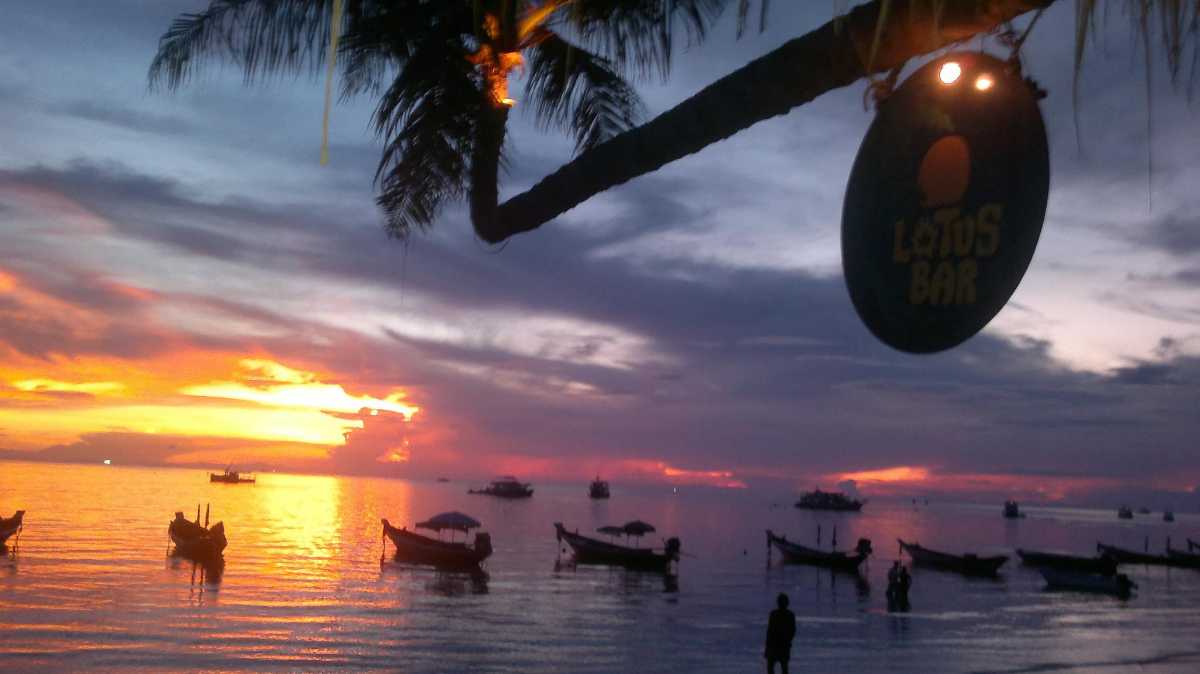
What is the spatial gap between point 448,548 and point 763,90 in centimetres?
5600

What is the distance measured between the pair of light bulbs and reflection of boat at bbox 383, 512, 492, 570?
174ft

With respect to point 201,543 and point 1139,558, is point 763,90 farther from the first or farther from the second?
point 1139,558

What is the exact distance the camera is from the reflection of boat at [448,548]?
55531mm

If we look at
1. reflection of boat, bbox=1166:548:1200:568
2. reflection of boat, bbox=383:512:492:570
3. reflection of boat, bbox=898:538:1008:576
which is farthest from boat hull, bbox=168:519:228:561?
reflection of boat, bbox=1166:548:1200:568

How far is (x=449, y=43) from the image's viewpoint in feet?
15.4

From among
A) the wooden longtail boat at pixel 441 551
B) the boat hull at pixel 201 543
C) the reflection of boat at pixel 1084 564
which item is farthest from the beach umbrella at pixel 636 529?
the reflection of boat at pixel 1084 564

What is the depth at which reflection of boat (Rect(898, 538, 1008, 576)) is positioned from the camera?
65188 millimetres

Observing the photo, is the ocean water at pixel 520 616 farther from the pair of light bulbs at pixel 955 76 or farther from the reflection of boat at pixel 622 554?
the pair of light bulbs at pixel 955 76

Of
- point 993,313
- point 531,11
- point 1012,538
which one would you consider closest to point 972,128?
point 993,313

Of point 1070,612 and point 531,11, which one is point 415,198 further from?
point 1070,612

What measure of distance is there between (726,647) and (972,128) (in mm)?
31077

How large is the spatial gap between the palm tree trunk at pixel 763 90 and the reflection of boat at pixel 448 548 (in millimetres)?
51844

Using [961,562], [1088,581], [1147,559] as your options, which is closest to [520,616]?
[1088,581]

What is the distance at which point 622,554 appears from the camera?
6138cm
